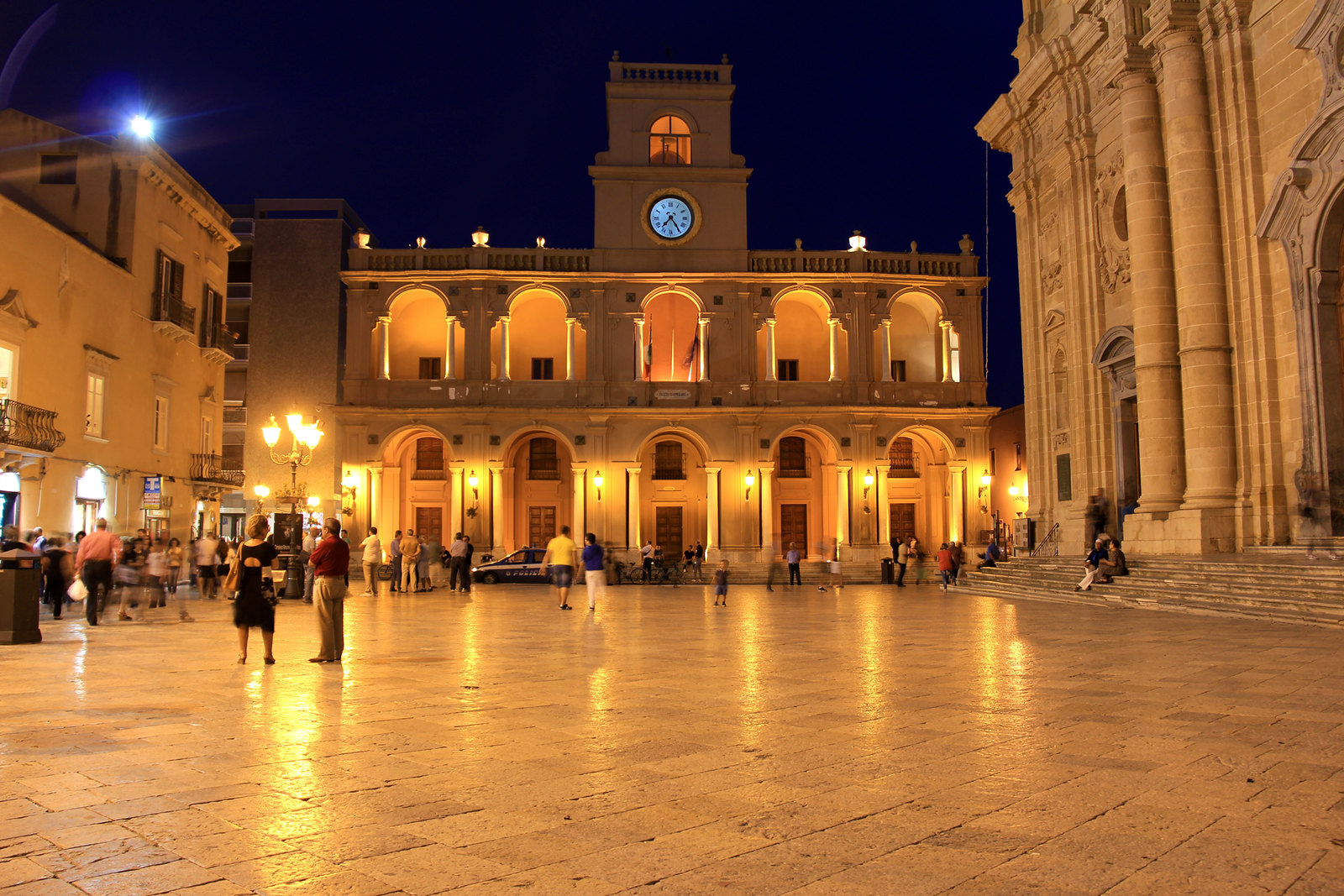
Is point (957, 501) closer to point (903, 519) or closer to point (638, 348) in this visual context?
point (903, 519)

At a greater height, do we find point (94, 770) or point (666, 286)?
point (666, 286)

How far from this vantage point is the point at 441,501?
126 ft

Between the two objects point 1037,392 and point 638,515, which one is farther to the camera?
point 638,515

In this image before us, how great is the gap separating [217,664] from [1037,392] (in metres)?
20.5

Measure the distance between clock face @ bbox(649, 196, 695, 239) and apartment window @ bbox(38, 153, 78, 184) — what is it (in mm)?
19583

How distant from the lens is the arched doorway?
1549 inches

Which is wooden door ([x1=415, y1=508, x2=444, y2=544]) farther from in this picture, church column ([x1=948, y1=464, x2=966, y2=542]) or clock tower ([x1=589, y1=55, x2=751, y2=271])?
church column ([x1=948, y1=464, x2=966, y2=542])

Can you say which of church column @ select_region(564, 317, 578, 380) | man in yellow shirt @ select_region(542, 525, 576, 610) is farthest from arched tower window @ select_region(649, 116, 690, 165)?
man in yellow shirt @ select_region(542, 525, 576, 610)

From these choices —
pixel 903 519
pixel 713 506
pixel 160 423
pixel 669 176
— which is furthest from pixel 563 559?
pixel 903 519

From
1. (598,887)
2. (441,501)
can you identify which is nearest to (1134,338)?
(598,887)

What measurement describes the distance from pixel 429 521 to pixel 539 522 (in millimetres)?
4245

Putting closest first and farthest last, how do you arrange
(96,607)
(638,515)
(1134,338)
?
(96,607)
(1134,338)
(638,515)

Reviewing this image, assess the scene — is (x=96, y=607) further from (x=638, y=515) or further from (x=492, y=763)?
(x=638, y=515)

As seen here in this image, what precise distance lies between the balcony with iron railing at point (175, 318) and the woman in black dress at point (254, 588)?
1813cm
